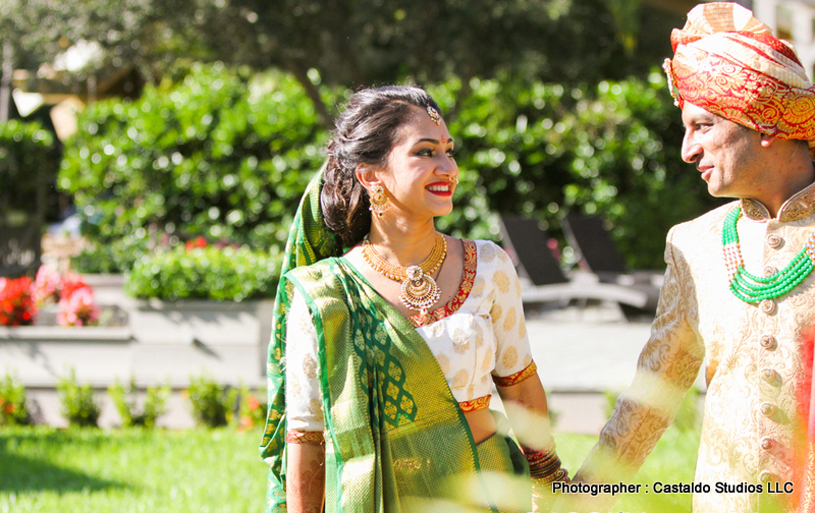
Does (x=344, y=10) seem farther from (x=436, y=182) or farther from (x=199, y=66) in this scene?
(x=436, y=182)

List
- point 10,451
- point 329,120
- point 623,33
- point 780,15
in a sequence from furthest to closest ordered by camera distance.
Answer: point 623,33, point 329,120, point 780,15, point 10,451

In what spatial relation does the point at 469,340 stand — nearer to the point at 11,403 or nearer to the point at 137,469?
the point at 137,469

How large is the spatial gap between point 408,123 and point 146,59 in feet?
29.9

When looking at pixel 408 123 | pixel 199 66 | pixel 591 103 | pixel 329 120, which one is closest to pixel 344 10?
pixel 329 120

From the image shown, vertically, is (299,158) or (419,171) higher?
(299,158)

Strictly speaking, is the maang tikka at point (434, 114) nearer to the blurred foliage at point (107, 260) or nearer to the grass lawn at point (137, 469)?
the grass lawn at point (137, 469)

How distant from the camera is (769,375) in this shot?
1769mm

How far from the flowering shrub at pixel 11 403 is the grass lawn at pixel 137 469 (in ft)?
0.65

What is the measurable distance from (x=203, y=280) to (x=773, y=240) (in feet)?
15.8

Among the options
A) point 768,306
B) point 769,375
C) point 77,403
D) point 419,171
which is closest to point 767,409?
point 769,375

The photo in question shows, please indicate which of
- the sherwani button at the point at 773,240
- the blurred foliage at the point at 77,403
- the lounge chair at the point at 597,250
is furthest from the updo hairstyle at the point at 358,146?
the lounge chair at the point at 597,250

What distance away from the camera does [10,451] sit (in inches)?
203

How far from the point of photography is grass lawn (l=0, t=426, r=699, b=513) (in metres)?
4.17

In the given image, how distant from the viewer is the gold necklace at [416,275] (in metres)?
2.08
